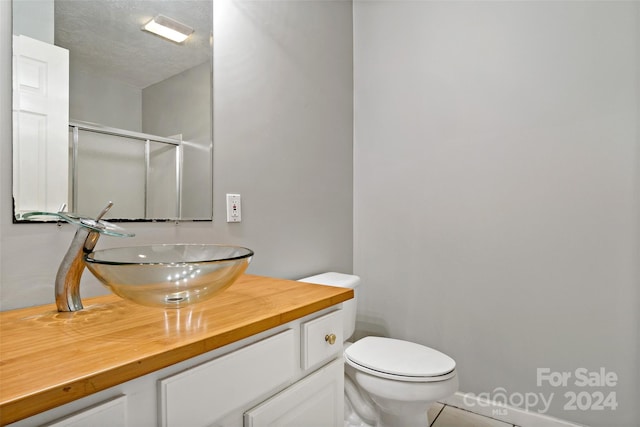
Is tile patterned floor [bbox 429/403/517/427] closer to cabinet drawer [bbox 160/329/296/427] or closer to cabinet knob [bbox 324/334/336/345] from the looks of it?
cabinet knob [bbox 324/334/336/345]

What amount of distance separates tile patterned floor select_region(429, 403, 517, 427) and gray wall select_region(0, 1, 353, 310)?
2.96ft

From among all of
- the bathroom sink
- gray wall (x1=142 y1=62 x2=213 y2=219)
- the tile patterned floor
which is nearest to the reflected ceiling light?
gray wall (x1=142 y1=62 x2=213 y2=219)

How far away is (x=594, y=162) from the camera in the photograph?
1.47m

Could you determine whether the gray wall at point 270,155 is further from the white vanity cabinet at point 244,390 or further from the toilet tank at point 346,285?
the white vanity cabinet at point 244,390

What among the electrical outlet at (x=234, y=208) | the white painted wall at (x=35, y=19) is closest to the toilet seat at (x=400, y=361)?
the electrical outlet at (x=234, y=208)

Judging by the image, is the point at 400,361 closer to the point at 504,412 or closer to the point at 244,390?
the point at 504,412

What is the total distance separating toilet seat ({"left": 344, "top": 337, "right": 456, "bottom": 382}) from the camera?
1271 millimetres

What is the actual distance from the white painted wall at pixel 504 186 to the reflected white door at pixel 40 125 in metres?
1.56

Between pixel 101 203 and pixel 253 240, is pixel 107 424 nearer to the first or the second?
pixel 101 203

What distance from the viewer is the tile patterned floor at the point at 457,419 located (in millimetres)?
1637

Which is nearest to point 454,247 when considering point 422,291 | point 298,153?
point 422,291

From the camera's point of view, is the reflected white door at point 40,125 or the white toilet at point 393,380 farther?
the white toilet at point 393,380

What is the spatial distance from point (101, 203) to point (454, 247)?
5.25 ft

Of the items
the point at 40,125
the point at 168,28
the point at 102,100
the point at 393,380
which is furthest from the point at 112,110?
the point at 393,380
